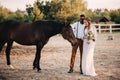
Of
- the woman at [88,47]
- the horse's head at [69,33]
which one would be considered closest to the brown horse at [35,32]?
the horse's head at [69,33]

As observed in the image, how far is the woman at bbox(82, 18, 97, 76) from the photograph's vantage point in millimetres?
8577

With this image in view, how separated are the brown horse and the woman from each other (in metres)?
0.40

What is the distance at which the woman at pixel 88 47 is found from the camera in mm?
8577

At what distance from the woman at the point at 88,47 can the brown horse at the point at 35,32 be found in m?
0.40

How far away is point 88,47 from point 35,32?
81.4 inches

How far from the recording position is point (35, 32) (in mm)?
9609

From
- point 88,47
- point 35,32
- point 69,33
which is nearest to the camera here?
point 88,47

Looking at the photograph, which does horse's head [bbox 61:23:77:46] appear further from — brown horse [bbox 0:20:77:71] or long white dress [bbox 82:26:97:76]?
long white dress [bbox 82:26:97:76]

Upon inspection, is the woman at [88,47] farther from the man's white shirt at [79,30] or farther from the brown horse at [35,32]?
the brown horse at [35,32]

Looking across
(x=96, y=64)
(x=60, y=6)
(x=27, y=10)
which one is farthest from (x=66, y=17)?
(x=96, y=64)

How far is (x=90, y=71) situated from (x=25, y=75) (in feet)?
6.82

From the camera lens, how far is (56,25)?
30.3ft

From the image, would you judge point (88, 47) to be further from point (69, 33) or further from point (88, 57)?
point (69, 33)

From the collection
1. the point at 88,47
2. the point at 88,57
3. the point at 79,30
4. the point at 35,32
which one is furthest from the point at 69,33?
the point at 35,32
